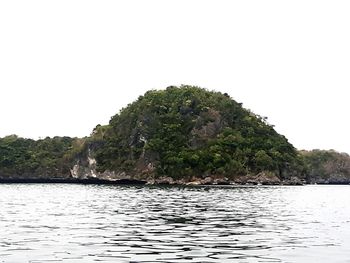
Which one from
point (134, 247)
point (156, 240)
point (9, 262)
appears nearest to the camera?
point (9, 262)

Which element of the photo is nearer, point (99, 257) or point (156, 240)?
point (99, 257)

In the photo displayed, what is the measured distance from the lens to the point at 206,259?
21.4m

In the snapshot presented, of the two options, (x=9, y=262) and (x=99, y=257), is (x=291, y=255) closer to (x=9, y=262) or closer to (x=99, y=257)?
(x=99, y=257)

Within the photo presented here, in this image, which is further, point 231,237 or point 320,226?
point 320,226

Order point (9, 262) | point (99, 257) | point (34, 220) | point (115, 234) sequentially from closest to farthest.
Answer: point (9, 262), point (99, 257), point (115, 234), point (34, 220)

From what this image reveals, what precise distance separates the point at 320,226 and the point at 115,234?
14.7 metres

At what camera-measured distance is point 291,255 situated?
75.2 ft

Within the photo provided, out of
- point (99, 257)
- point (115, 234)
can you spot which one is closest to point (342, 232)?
point (115, 234)

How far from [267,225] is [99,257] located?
16647 mm

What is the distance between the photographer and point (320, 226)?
3584 centimetres

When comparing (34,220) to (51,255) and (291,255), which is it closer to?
(51,255)

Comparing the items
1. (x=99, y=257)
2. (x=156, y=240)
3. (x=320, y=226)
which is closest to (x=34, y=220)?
(x=156, y=240)

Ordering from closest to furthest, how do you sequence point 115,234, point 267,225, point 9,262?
1. point 9,262
2. point 115,234
3. point 267,225

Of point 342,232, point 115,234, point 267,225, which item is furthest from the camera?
point 267,225
